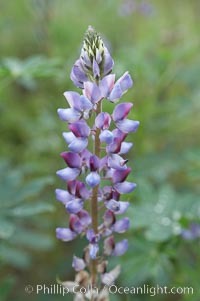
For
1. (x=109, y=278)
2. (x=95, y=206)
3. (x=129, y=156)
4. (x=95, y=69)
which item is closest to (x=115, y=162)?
(x=95, y=206)

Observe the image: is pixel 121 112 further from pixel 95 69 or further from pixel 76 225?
pixel 76 225

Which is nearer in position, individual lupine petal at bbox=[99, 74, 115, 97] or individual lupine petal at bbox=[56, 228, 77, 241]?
individual lupine petal at bbox=[99, 74, 115, 97]

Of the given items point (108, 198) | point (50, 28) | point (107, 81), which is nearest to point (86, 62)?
point (107, 81)

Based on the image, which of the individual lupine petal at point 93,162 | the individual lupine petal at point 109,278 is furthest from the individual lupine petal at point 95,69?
the individual lupine petal at point 109,278

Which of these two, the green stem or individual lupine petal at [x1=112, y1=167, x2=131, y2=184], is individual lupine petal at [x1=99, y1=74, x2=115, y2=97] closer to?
the green stem

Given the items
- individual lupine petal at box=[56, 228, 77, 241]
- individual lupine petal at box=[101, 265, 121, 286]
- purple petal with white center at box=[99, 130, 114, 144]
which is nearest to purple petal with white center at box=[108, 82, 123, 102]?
purple petal with white center at box=[99, 130, 114, 144]

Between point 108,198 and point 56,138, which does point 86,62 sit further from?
point 56,138
